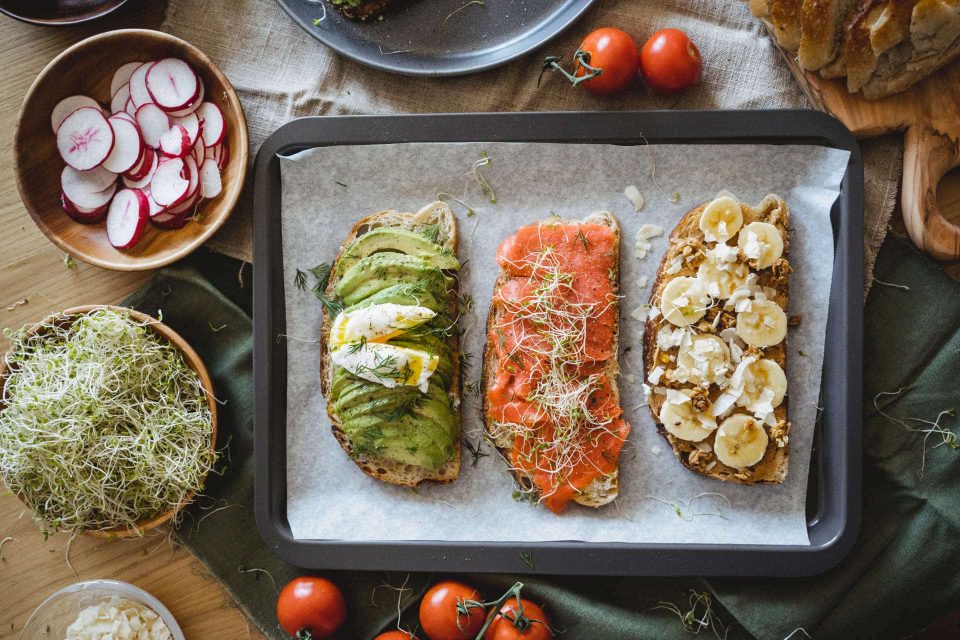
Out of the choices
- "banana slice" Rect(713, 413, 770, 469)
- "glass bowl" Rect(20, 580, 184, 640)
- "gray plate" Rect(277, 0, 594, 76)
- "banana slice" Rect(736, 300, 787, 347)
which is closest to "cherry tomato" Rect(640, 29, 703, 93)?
"gray plate" Rect(277, 0, 594, 76)

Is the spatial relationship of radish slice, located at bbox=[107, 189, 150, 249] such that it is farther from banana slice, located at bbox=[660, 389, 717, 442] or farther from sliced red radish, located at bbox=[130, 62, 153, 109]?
banana slice, located at bbox=[660, 389, 717, 442]

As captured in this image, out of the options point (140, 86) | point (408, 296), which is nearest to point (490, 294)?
point (408, 296)

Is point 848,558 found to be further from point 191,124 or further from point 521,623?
point 191,124

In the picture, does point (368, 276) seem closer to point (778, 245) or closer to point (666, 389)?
point (666, 389)

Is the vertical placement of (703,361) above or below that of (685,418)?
above

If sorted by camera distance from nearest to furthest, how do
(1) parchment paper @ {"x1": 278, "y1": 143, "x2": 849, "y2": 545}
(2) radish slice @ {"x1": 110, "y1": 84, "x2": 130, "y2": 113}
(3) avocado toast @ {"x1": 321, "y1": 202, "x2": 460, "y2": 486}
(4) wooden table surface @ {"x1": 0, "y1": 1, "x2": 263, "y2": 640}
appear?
(3) avocado toast @ {"x1": 321, "y1": 202, "x2": 460, "y2": 486} → (1) parchment paper @ {"x1": 278, "y1": 143, "x2": 849, "y2": 545} → (2) radish slice @ {"x1": 110, "y1": 84, "x2": 130, "y2": 113} → (4) wooden table surface @ {"x1": 0, "y1": 1, "x2": 263, "y2": 640}

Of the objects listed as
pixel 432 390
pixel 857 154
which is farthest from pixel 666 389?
pixel 857 154

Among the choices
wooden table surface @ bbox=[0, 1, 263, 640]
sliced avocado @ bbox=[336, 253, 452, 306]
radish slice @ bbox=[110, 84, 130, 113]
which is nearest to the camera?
sliced avocado @ bbox=[336, 253, 452, 306]
